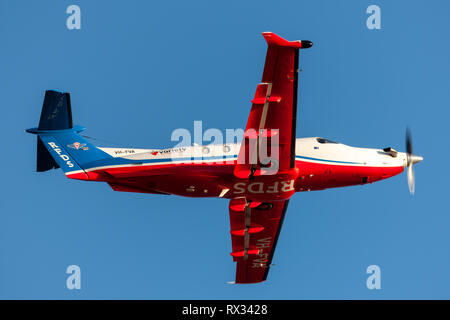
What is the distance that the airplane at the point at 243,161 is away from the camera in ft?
81.6

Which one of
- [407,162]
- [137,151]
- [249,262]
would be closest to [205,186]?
[137,151]

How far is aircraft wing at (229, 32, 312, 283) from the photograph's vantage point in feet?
76.1

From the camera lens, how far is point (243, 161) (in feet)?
84.6

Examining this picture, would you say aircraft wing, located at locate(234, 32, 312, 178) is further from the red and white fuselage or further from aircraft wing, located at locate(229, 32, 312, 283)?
the red and white fuselage

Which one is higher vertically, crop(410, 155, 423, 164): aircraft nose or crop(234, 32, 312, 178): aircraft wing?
crop(234, 32, 312, 178): aircraft wing

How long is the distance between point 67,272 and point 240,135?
11.4m

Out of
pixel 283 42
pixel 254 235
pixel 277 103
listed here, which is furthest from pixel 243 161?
pixel 254 235

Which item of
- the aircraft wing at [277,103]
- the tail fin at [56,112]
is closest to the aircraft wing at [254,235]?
the aircraft wing at [277,103]

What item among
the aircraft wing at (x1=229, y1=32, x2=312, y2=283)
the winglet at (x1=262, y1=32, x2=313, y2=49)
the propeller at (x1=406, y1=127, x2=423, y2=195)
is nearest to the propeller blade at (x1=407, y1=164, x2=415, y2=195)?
the propeller at (x1=406, y1=127, x2=423, y2=195)

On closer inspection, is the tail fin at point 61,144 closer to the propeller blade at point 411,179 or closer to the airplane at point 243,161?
the airplane at point 243,161

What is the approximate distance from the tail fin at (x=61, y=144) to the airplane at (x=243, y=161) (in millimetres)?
43

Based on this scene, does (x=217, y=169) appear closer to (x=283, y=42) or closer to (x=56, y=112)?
(x=283, y=42)

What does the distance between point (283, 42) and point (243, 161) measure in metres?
5.76

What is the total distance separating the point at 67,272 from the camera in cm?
3048
